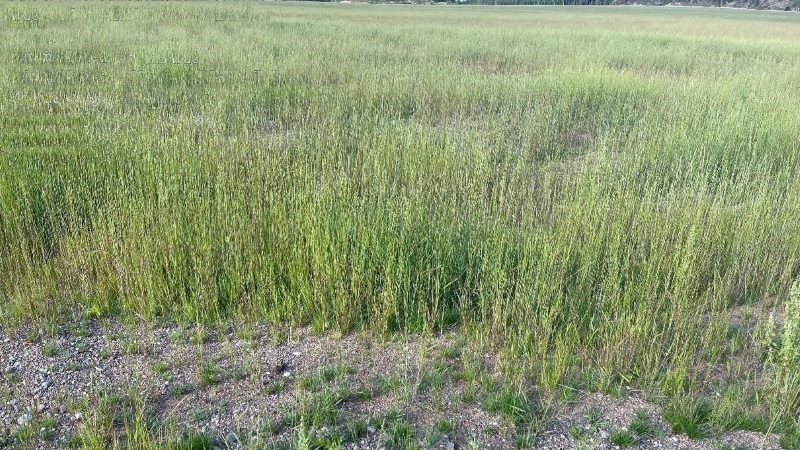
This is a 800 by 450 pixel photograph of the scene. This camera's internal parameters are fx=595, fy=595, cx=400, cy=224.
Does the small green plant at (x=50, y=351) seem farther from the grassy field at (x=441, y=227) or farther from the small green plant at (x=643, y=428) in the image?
the small green plant at (x=643, y=428)

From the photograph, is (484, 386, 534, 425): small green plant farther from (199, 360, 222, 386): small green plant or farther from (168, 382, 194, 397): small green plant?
(168, 382, 194, 397): small green plant

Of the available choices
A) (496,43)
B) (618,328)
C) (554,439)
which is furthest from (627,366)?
(496,43)

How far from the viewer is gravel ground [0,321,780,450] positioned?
123 inches

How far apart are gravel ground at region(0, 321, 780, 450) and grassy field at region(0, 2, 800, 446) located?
0.18 metres

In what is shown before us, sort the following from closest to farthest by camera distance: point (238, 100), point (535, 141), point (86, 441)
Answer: point (86, 441)
point (535, 141)
point (238, 100)

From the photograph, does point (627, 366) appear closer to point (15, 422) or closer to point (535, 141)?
point (15, 422)

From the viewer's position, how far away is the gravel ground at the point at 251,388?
3.13 m

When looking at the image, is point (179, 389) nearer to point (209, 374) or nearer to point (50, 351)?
point (209, 374)

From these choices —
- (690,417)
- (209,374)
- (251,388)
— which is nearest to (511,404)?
(690,417)

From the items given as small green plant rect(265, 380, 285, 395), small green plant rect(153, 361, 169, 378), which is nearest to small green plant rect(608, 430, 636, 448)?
small green plant rect(265, 380, 285, 395)

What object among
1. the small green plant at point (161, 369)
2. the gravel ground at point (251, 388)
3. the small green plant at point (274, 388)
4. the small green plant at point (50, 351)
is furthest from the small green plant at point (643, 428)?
the small green plant at point (50, 351)

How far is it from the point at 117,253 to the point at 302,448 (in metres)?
2.71

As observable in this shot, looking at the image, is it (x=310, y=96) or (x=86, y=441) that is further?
(x=310, y=96)

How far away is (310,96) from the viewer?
33.3 ft
